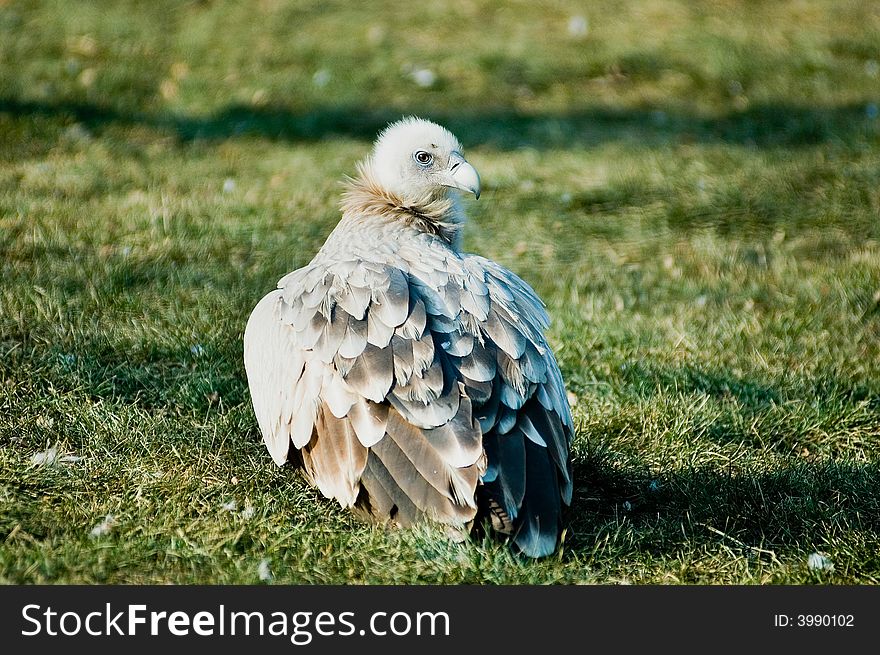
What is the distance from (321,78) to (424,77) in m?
1.03

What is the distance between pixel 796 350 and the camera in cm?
627

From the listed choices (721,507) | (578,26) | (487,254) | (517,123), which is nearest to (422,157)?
(721,507)

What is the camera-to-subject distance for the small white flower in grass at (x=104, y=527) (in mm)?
4125

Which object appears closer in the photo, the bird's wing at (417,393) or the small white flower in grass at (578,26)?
the bird's wing at (417,393)

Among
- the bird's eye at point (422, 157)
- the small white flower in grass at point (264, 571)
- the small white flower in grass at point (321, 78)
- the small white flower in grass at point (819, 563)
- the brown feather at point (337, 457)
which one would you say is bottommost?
the small white flower in grass at point (819, 563)

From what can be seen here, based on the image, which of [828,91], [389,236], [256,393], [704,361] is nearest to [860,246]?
[704,361]

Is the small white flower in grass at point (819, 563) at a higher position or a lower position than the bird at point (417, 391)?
lower

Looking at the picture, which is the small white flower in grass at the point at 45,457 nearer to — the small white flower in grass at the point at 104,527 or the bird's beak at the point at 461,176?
the small white flower in grass at the point at 104,527

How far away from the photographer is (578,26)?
11.9 meters

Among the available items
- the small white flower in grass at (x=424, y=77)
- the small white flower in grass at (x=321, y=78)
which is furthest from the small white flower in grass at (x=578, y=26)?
the small white flower in grass at (x=321, y=78)

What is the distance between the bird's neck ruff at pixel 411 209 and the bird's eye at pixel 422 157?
0.16 meters

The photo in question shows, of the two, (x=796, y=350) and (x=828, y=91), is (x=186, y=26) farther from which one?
(x=796, y=350)

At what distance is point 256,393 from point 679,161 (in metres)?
5.80

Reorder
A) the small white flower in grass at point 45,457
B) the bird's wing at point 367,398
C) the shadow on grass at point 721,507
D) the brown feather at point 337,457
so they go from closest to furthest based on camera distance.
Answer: the bird's wing at point 367,398
the brown feather at point 337,457
the shadow on grass at point 721,507
the small white flower in grass at point 45,457
